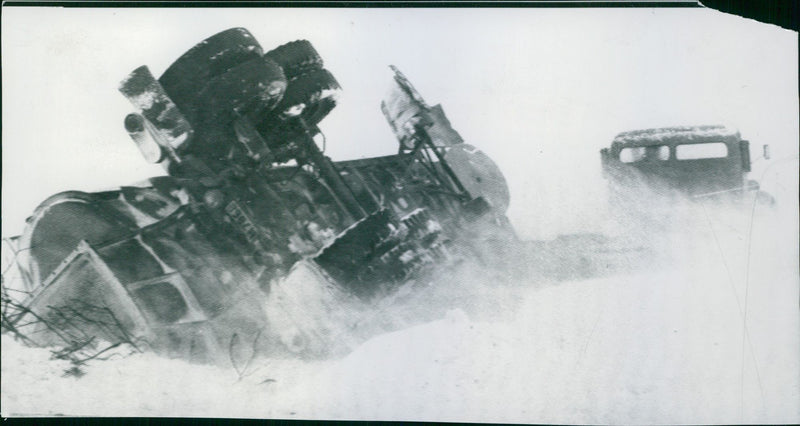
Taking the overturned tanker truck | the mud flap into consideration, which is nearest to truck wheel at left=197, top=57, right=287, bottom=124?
the overturned tanker truck

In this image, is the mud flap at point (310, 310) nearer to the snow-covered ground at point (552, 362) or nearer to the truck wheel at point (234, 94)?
the snow-covered ground at point (552, 362)

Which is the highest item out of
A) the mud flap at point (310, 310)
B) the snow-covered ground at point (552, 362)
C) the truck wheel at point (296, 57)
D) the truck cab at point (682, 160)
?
the truck wheel at point (296, 57)

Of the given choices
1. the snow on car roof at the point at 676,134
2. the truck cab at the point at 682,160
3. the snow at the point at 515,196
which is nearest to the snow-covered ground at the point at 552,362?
the snow at the point at 515,196

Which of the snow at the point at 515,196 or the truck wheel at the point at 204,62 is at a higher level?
the truck wheel at the point at 204,62

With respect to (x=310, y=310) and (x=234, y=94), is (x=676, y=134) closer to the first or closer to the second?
(x=310, y=310)

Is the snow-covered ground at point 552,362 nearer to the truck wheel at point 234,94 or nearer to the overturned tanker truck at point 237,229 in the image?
the overturned tanker truck at point 237,229

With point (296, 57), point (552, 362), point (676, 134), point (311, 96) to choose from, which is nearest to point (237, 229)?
point (311, 96)
